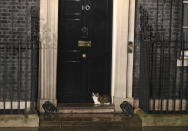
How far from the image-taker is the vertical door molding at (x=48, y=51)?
28.9 ft

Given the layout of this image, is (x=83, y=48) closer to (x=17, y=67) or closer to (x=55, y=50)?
(x=55, y=50)

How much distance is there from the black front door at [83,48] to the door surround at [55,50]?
1.16ft

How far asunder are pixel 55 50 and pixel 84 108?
1.34 meters

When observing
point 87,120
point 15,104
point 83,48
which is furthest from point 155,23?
point 15,104

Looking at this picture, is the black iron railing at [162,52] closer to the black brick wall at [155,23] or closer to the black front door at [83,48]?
the black brick wall at [155,23]

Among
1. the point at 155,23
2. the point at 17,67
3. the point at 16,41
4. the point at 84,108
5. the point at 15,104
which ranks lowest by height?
the point at 84,108

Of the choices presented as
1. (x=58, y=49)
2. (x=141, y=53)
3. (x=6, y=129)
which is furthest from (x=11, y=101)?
(x=141, y=53)

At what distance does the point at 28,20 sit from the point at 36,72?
3.43 feet

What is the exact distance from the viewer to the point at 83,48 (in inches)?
372

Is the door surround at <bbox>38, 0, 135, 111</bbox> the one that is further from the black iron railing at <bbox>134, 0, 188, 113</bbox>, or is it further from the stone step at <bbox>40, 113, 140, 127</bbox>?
Result: the stone step at <bbox>40, 113, 140, 127</bbox>

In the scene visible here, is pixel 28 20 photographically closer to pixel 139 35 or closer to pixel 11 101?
pixel 11 101

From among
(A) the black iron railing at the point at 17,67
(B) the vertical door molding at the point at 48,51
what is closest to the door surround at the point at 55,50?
(B) the vertical door molding at the point at 48,51

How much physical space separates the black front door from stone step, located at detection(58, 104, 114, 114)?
309 millimetres

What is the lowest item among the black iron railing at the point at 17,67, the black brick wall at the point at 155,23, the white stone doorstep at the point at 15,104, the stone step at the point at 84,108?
the stone step at the point at 84,108
